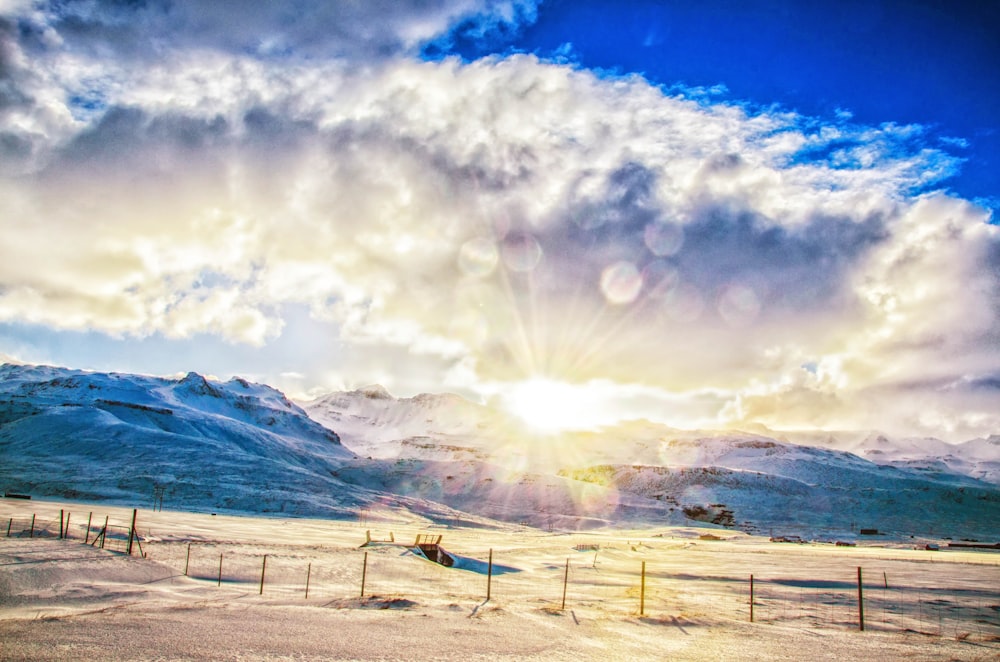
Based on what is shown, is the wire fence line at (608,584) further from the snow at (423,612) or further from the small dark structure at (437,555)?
the small dark structure at (437,555)

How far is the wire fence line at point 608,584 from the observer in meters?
26.2

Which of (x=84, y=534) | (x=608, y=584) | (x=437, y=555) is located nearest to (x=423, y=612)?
(x=608, y=584)

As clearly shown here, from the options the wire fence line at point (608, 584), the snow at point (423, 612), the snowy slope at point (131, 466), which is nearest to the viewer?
the snow at point (423, 612)

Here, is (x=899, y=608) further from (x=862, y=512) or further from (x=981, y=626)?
(x=862, y=512)

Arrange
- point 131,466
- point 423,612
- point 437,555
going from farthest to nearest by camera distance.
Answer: point 131,466 → point 437,555 → point 423,612

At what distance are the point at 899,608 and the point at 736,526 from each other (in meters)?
144

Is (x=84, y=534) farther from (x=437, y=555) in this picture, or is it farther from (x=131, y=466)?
(x=131, y=466)

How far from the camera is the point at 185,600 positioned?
72.0ft

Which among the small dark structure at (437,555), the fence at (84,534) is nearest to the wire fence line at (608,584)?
the fence at (84,534)

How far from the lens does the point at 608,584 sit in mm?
39688

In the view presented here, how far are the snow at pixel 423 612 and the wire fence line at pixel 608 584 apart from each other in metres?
0.22

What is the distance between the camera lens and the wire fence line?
26203 millimetres

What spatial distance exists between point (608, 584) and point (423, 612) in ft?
72.3

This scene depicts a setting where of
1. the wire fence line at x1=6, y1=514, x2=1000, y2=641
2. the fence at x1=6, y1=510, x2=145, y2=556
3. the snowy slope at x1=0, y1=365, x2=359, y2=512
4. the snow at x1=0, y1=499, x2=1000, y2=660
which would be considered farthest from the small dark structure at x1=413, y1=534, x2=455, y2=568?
the snowy slope at x1=0, y1=365, x2=359, y2=512
